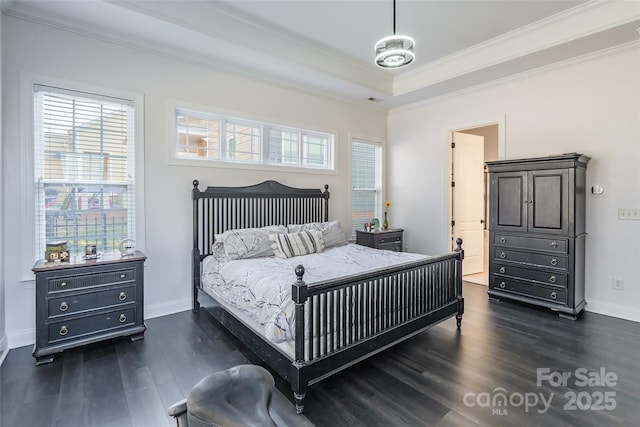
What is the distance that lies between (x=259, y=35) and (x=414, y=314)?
11.1 ft

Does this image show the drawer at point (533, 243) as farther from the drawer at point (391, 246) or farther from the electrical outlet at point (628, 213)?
the drawer at point (391, 246)

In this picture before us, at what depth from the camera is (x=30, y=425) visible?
187cm

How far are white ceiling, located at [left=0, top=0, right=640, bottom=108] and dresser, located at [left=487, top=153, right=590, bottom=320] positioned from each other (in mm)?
1283

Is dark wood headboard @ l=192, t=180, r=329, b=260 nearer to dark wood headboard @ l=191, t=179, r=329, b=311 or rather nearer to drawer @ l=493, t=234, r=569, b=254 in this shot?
dark wood headboard @ l=191, t=179, r=329, b=311

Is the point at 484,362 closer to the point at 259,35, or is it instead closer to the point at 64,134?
the point at 259,35

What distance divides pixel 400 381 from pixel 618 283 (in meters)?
3.13

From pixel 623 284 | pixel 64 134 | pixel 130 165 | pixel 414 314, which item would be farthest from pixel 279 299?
pixel 623 284

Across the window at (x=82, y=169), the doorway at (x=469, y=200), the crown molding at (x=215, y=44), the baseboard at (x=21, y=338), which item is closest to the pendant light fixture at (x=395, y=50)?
the crown molding at (x=215, y=44)

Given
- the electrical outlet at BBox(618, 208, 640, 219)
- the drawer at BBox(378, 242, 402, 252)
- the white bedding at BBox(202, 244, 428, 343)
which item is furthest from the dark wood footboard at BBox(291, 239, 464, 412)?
the electrical outlet at BBox(618, 208, 640, 219)

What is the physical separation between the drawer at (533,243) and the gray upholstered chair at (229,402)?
3.88 metres

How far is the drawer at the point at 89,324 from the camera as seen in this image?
2.63 meters

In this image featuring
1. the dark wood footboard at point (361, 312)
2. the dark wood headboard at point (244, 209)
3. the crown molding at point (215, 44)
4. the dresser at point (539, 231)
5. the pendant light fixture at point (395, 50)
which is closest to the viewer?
the dark wood footboard at point (361, 312)

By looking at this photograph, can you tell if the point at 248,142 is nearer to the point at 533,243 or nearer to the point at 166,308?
the point at 166,308

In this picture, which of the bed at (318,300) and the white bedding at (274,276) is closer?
the bed at (318,300)
